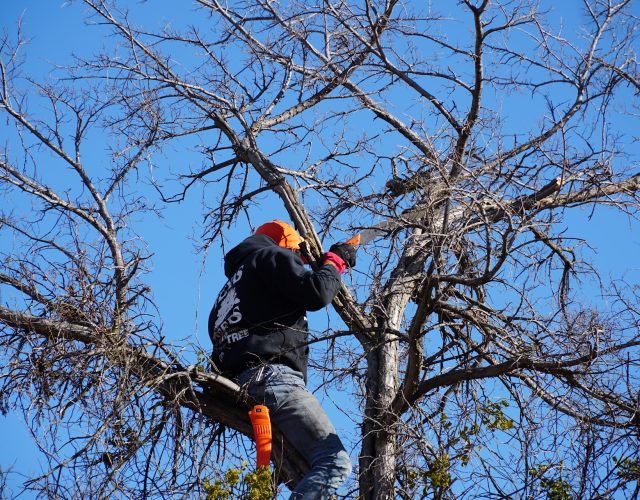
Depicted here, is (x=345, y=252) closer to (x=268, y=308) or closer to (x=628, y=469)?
(x=268, y=308)

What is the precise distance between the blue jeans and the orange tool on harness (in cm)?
8

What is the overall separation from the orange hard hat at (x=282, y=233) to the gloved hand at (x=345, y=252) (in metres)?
0.24

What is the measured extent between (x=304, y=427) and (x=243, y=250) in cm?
124

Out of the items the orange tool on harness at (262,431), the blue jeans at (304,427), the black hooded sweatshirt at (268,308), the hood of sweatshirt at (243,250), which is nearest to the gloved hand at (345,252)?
the hood of sweatshirt at (243,250)

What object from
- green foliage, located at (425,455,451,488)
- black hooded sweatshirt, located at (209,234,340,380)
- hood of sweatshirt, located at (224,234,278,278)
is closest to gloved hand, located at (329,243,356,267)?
hood of sweatshirt, located at (224,234,278,278)

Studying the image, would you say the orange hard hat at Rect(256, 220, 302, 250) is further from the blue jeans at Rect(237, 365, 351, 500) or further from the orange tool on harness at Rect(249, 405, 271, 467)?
the orange tool on harness at Rect(249, 405, 271, 467)

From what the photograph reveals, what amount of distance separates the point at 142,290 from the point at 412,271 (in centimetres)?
209

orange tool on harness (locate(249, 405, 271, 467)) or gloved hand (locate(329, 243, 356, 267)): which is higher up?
gloved hand (locate(329, 243, 356, 267))

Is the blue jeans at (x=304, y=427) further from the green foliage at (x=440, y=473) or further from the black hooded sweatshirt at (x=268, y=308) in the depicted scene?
the green foliage at (x=440, y=473)

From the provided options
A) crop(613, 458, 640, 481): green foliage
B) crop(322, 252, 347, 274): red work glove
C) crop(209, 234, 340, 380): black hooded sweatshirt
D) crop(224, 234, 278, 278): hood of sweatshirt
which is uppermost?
crop(224, 234, 278, 278): hood of sweatshirt

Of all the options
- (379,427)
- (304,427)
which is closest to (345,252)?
(379,427)

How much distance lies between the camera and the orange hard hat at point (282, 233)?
7.10 m

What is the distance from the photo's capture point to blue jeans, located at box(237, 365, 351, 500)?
236 inches

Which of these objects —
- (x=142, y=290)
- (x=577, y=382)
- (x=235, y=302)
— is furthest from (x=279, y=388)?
(x=577, y=382)
